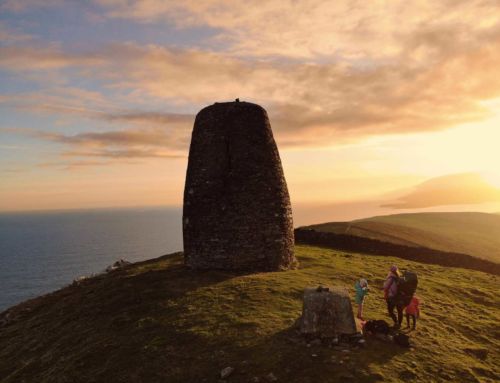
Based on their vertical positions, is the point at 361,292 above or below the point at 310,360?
above

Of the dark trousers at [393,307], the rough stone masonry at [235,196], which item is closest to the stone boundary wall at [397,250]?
the rough stone masonry at [235,196]

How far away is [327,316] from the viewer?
14297 millimetres

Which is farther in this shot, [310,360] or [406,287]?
[406,287]

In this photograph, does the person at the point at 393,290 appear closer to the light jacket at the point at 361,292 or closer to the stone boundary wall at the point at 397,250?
the light jacket at the point at 361,292

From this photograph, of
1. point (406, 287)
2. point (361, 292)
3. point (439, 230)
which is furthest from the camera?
point (439, 230)

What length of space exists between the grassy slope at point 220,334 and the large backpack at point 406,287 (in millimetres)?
1521

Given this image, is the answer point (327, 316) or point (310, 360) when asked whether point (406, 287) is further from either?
point (310, 360)

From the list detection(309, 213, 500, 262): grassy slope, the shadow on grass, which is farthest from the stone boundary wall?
the shadow on grass

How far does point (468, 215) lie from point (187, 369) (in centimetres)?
14126

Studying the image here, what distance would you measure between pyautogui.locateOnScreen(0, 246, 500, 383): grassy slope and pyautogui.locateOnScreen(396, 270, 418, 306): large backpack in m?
1.52

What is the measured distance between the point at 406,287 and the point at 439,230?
3803 inches

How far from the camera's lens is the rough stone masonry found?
78.2ft

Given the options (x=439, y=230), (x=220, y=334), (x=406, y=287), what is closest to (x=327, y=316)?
(x=406, y=287)

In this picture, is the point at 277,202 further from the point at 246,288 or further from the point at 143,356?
the point at 143,356
